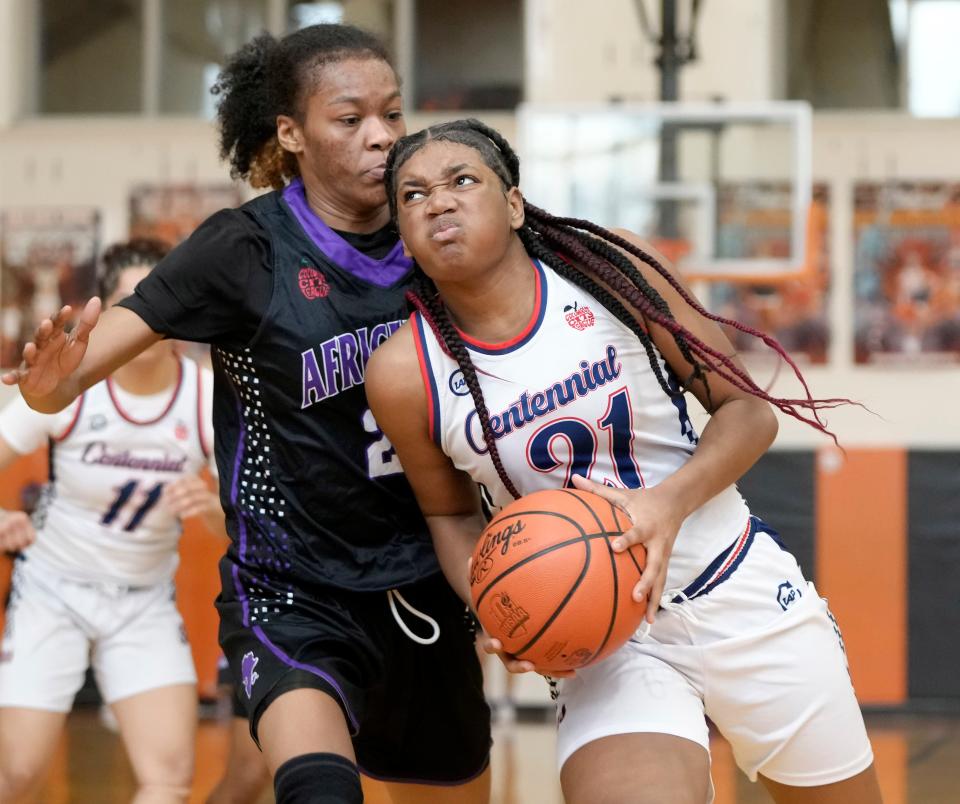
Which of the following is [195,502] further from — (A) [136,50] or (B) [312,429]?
(A) [136,50]

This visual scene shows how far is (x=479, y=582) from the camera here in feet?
8.99

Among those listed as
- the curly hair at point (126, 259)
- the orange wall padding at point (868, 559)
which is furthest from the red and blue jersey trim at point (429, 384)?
the orange wall padding at point (868, 559)

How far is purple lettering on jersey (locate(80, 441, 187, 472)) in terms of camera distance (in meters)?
4.59

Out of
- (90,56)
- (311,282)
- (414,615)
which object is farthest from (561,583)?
(90,56)

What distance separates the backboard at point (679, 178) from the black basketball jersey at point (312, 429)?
13.9 feet

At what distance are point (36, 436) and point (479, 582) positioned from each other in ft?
7.55

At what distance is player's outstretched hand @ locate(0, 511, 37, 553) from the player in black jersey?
1.37 meters

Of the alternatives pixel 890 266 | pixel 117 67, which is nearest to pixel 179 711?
pixel 890 266

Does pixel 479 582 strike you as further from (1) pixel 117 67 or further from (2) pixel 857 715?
(1) pixel 117 67

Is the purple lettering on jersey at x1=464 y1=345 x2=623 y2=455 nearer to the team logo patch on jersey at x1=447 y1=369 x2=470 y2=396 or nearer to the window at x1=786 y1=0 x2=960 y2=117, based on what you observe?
the team logo patch on jersey at x1=447 y1=369 x2=470 y2=396

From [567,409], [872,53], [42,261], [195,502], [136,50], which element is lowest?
[195,502]

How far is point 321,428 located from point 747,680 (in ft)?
3.61

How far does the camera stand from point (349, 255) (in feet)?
10.6

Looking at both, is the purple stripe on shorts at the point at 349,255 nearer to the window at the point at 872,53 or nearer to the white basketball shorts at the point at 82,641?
the white basketball shorts at the point at 82,641
